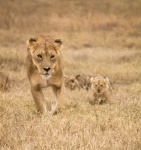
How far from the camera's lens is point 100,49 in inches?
830

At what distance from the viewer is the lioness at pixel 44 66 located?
6.43 meters

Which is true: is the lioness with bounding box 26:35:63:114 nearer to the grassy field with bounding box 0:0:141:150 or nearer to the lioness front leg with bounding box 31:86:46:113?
the lioness front leg with bounding box 31:86:46:113

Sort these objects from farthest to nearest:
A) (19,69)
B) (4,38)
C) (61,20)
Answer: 1. (61,20)
2. (4,38)
3. (19,69)

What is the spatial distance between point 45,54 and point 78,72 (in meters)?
6.97

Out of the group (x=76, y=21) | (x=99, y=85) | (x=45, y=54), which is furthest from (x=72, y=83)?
(x=76, y=21)

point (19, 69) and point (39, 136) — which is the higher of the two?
point (39, 136)

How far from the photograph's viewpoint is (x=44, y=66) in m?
6.33

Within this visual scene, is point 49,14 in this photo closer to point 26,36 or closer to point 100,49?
point 26,36

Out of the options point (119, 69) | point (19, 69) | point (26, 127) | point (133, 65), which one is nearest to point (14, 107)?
point (26, 127)

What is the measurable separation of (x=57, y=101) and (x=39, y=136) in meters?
1.66

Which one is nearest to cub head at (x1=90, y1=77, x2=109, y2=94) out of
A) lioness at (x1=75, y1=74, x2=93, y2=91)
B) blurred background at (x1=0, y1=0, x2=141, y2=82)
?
lioness at (x1=75, y1=74, x2=93, y2=91)

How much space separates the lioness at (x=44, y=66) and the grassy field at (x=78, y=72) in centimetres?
35

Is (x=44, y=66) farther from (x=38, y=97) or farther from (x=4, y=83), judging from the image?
(x=4, y=83)

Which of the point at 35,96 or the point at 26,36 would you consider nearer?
the point at 35,96
